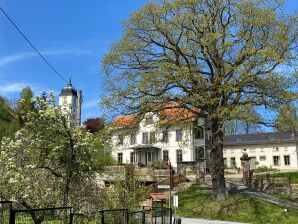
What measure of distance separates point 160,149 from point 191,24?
116 ft

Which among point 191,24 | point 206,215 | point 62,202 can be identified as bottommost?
point 206,215

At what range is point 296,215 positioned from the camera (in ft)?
85.9

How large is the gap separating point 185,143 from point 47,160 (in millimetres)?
19911

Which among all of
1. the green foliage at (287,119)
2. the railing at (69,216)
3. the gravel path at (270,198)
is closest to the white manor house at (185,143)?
the green foliage at (287,119)

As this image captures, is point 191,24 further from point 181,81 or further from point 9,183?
point 9,183

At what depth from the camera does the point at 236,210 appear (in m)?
27.5

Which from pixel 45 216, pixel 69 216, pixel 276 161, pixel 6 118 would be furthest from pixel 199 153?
pixel 45 216

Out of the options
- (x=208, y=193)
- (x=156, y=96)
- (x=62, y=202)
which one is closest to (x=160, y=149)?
Answer: (x=208, y=193)

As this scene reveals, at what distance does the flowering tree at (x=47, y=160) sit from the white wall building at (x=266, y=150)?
57.5m

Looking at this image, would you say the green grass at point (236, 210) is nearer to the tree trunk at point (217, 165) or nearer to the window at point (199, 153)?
the tree trunk at point (217, 165)

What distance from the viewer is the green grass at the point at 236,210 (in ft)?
85.3

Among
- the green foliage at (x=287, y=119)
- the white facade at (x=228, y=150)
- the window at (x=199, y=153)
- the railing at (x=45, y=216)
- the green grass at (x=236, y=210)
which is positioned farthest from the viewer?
the window at (x=199, y=153)

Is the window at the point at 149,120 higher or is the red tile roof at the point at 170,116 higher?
the red tile roof at the point at 170,116

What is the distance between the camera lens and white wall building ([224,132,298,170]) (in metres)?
68.8
